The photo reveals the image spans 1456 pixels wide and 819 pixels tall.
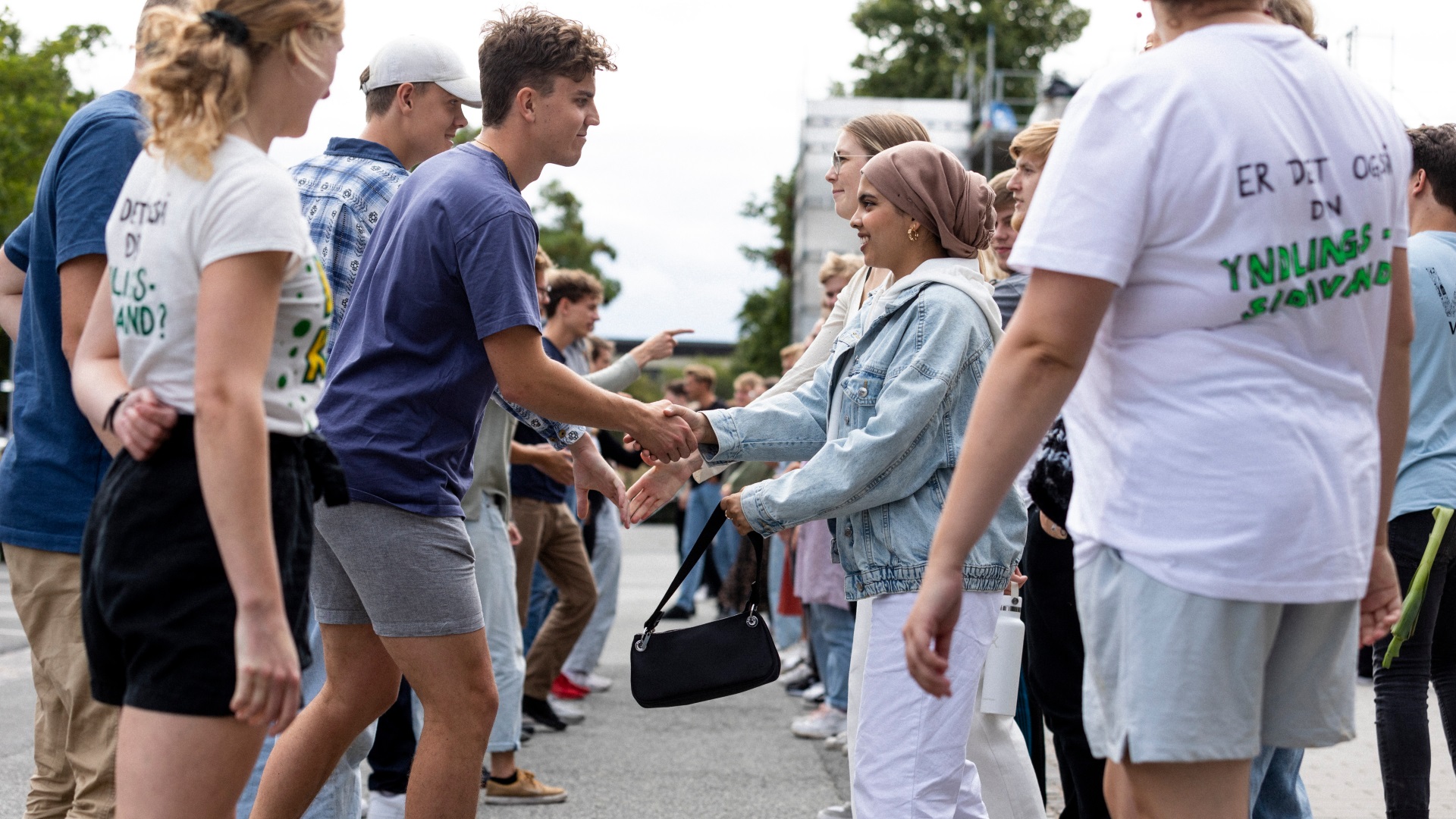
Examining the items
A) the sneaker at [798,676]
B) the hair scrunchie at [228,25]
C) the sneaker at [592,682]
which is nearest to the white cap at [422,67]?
the hair scrunchie at [228,25]

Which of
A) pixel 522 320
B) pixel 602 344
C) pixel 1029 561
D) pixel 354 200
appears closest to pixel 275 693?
pixel 522 320

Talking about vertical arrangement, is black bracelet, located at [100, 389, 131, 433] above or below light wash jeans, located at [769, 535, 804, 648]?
above

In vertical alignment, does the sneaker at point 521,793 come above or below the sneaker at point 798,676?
above

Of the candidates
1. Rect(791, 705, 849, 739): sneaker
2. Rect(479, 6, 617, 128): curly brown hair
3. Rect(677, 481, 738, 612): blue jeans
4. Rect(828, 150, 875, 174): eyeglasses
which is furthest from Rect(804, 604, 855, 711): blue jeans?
Rect(677, 481, 738, 612): blue jeans

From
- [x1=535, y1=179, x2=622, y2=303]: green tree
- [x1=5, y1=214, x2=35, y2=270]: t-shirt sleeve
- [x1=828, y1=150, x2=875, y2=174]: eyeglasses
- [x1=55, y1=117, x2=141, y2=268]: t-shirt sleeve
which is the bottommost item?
[x1=535, y1=179, x2=622, y2=303]: green tree

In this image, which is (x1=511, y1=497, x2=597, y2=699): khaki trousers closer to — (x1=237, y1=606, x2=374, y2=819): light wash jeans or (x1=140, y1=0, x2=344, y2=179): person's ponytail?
(x1=237, y1=606, x2=374, y2=819): light wash jeans

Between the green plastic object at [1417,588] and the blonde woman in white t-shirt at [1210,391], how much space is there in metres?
1.80

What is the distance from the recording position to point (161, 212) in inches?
81.3

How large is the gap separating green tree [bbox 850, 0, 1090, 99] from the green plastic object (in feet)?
126

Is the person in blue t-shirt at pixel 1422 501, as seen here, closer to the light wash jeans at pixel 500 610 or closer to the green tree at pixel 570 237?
the light wash jeans at pixel 500 610

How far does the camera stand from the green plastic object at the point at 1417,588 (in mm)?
3543

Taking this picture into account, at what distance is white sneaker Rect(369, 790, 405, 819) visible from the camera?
4.66 m

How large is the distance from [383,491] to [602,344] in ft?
22.3

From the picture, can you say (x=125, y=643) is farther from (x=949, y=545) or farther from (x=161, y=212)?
(x=949, y=545)
